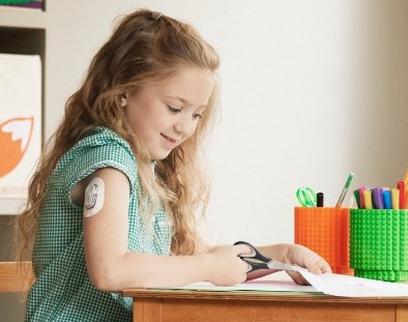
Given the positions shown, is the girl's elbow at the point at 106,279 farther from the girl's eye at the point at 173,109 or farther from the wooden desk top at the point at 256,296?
the girl's eye at the point at 173,109

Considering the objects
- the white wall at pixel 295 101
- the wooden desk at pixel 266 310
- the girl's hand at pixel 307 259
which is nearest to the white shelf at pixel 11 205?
the white wall at pixel 295 101

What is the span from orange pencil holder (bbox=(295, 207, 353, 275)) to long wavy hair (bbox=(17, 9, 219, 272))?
0.21m

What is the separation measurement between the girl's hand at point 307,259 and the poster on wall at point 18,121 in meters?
0.88

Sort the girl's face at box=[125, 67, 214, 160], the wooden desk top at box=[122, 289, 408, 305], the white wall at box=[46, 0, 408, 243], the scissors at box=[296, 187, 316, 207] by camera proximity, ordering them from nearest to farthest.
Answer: the wooden desk top at box=[122, 289, 408, 305]
the girl's face at box=[125, 67, 214, 160]
the scissors at box=[296, 187, 316, 207]
the white wall at box=[46, 0, 408, 243]

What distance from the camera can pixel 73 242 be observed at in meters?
1.41

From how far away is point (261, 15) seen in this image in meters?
2.64

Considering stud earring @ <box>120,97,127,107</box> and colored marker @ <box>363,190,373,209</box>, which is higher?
stud earring @ <box>120,97,127,107</box>

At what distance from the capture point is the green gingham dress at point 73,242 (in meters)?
1.37

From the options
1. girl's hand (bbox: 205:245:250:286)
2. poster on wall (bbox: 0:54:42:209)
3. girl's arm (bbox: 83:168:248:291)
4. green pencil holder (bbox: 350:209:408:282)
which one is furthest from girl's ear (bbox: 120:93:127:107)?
poster on wall (bbox: 0:54:42:209)

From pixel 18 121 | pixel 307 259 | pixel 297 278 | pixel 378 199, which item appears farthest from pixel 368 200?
pixel 18 121

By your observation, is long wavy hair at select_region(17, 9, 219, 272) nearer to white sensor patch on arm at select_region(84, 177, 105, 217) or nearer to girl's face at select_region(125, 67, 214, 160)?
girl's face at select_region(125, 67, 214, 160)

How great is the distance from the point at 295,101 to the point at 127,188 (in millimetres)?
1392

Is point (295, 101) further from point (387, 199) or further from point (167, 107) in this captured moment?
point (167, 107)

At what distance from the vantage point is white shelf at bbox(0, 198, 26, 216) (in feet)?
7.39
